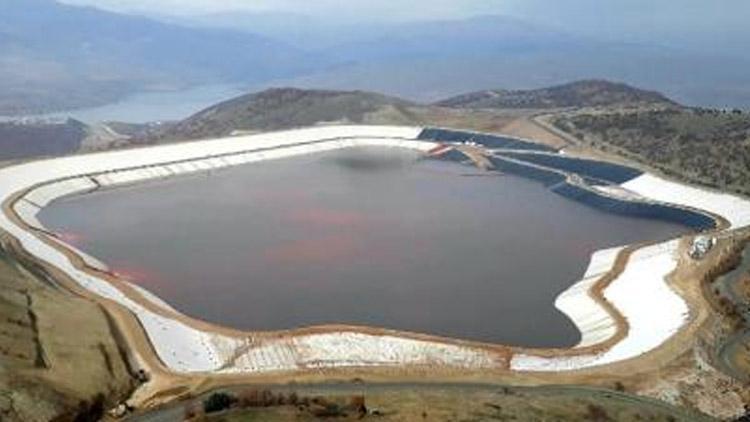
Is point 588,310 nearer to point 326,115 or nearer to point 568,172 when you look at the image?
point 568,172

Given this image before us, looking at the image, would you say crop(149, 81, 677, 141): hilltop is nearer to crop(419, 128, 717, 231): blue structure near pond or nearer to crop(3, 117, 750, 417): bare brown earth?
crop(419, 128, 717, 231): blue structure near pond

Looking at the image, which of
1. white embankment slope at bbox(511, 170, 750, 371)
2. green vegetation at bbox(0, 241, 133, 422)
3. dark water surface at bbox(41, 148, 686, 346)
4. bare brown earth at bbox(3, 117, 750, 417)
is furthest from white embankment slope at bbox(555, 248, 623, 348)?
green vegetation at bbox(0, 241, 133, 422)

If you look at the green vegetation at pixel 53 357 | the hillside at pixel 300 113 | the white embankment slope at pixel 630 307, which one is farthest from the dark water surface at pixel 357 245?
the hillside at pixel 300 113

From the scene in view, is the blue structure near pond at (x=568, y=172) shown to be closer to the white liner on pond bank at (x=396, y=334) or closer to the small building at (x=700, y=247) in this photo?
the white liner on pond bank at (x=396, y=334)

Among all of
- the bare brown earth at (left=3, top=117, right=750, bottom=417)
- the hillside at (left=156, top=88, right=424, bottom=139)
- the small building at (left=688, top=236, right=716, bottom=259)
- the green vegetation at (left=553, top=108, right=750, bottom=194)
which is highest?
the bare brown earth at (left=3, top=117, right=750, bottom=417)

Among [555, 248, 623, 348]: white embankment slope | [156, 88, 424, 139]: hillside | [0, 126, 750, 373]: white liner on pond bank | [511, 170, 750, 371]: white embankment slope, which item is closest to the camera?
[0, 126, 750, 373]: white liner on pond bank

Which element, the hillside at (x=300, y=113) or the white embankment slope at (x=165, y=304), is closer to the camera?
the white embankment slope at (x=165, y=304)
